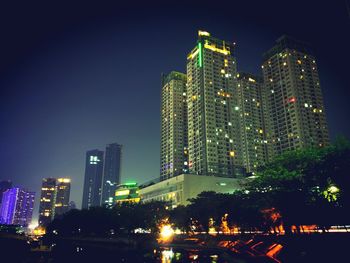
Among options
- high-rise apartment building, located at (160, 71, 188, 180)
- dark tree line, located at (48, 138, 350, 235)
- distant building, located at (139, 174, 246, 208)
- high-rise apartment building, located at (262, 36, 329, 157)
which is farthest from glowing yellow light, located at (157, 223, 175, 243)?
high-rise apartment building, located at (262, 36, 329, 157)

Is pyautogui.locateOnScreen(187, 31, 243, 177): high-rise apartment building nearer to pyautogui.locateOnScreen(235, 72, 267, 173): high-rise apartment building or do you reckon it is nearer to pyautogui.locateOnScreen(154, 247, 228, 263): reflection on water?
pyautogui.locateOnScreen(235, 72, 267, 173): high-rise apartment building

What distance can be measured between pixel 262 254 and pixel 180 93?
517 feet

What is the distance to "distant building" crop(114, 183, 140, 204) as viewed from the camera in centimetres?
17430

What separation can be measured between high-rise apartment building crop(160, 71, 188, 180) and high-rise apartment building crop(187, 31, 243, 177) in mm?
17822

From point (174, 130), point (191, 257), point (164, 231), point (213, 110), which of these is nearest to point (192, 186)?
point (164, 231)

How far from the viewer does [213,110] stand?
161500mm

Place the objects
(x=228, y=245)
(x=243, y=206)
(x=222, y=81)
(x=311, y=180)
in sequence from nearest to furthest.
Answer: (x=311, y=180) → (x=228, y=245) → (x=243, y=206) → (x=222, y=81)

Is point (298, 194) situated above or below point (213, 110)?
below

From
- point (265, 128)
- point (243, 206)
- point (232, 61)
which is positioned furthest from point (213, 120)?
point (243, 206)

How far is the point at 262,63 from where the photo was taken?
648 ft

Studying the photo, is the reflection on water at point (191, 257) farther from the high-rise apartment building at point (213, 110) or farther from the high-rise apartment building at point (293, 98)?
the high-rise apartment building at point (293, 98)

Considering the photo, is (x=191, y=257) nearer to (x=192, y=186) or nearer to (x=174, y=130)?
(x=192, y=186)

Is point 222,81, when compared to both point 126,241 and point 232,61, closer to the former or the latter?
point 232,61

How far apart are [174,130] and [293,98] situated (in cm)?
7138
